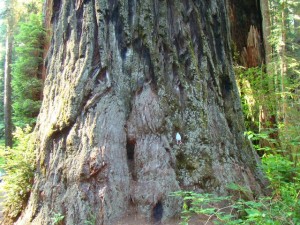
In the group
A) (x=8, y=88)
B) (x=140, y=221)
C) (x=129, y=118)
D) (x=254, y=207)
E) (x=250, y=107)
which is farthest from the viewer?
(x=8, y=88)

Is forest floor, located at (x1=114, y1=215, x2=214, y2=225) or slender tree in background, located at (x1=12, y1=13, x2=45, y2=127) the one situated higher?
slender tree in background, located at (x1=12, y1=13, x2=45, y2=127)

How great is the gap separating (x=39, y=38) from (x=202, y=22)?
7.48 m

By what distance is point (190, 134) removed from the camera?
4297 mm

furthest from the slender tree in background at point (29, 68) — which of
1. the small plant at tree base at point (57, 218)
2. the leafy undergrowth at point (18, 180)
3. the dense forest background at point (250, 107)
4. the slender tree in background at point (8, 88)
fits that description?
the slender tree in background at point (8, 88)

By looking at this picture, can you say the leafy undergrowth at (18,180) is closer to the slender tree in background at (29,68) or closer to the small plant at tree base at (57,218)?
the small plant at tree base at (57,218)

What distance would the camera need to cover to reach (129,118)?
412 centimetres

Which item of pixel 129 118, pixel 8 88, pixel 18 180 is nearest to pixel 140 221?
pixel 129 118

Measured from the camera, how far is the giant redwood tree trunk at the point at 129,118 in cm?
381

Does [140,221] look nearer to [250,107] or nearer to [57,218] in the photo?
[57,218]

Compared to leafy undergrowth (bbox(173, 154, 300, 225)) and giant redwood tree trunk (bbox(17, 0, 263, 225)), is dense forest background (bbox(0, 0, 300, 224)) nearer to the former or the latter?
leafy undergrowth (bbox(173, 154, 300, 225))

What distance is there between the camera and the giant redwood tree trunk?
3.81 meters

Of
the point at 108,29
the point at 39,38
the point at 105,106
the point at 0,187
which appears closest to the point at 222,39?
the point at 108,29

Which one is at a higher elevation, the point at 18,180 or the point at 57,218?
the point at 18,180

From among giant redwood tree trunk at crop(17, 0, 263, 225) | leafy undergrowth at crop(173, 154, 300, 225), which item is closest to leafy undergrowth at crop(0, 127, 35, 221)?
giant redwood tree trunk at crop(17, 0, 263, 225)
